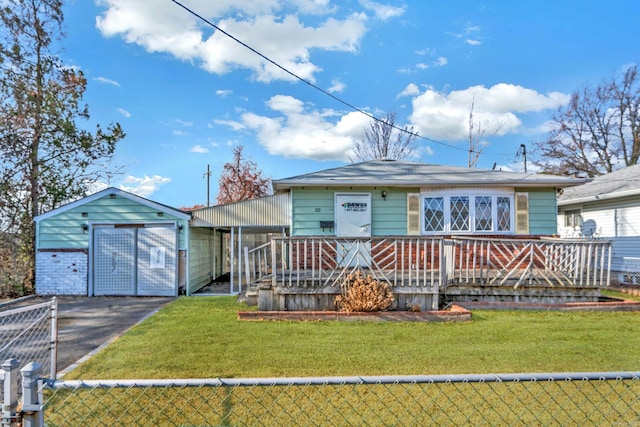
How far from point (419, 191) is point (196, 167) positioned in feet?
70.8

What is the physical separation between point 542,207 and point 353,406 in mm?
9203

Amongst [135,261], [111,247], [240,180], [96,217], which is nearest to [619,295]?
[135,261]

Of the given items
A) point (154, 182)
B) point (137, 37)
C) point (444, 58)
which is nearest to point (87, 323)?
point (137, 37)

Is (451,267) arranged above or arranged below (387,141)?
below

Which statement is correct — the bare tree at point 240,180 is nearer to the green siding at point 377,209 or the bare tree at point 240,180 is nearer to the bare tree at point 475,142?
the bare tree at point 475,142

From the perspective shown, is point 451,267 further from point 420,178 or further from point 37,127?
point 37,127

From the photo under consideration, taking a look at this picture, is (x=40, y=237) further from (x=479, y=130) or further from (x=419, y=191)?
(x=479, y=130)

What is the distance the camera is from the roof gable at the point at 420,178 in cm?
962

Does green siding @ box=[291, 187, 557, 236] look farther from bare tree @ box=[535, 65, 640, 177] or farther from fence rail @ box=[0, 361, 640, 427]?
bare tree @ box=[535, 65, 640, 177]

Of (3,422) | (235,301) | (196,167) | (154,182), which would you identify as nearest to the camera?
(3,422)

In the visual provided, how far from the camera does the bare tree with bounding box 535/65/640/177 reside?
2250cm

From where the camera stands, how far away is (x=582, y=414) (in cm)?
324

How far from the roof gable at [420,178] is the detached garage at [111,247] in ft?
12.6

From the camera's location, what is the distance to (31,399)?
1744 millimetres
